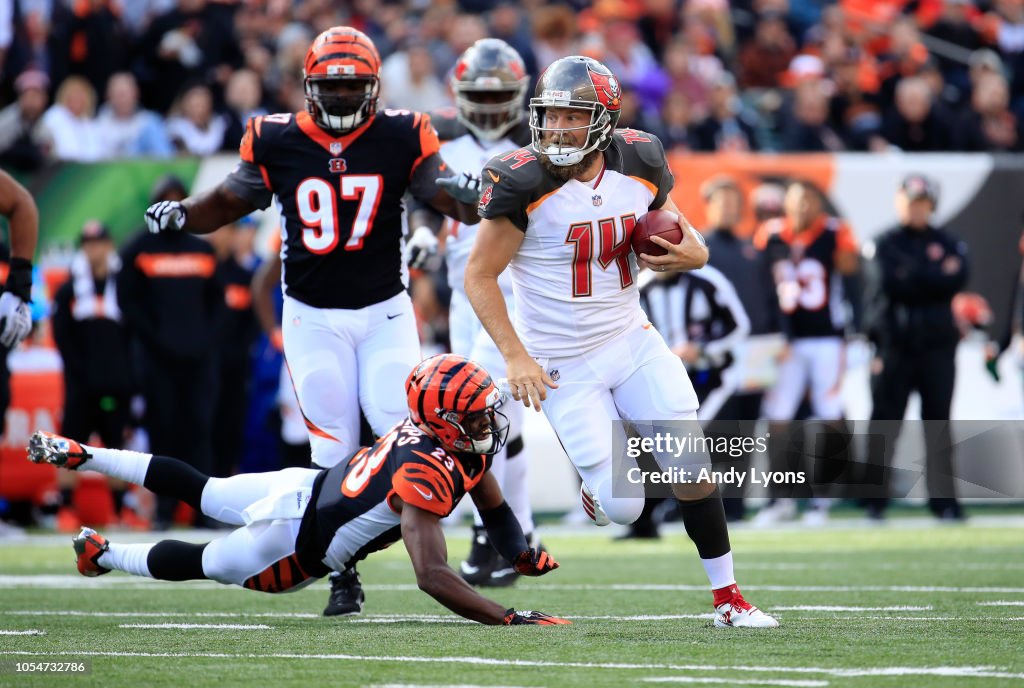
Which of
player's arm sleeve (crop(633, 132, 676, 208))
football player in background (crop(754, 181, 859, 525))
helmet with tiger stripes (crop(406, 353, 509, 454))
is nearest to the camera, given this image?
helmet with tiger stripes (crop(406, 353, 509, 454))

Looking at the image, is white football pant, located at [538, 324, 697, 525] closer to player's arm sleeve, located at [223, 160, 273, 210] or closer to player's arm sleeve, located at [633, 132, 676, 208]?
player's arm sleeve, located at [633, 132, 676, 208]

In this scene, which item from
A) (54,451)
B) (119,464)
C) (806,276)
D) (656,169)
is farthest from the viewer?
(806,276)

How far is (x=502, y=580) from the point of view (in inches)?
270

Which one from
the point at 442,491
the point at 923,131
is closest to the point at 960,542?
the point at 442,491

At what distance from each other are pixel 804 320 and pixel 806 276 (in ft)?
1.00

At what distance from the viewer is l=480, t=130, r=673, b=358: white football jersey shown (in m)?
5.27

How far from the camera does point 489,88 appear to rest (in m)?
6.96

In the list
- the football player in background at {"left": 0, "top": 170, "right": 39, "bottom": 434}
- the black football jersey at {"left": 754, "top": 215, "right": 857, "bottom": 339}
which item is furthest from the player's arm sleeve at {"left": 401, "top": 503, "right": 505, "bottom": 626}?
the black football jersey at {"left": 754, "top": 215, "right": 857, "bottom": 339}

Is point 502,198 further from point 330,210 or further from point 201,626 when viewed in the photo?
point 201,626

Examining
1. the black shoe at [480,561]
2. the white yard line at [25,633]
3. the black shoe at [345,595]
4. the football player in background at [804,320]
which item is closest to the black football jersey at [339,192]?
the black shoe at [345,595]

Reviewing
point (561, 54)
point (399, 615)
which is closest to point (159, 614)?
point (399, 615)

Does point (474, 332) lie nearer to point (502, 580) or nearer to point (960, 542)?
point (502, 580)

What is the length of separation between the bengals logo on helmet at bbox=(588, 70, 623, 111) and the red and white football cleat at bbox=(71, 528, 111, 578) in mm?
2326

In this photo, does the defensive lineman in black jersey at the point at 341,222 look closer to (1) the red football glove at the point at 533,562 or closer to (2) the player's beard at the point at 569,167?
(2) the player's beard at the point at 569,167
